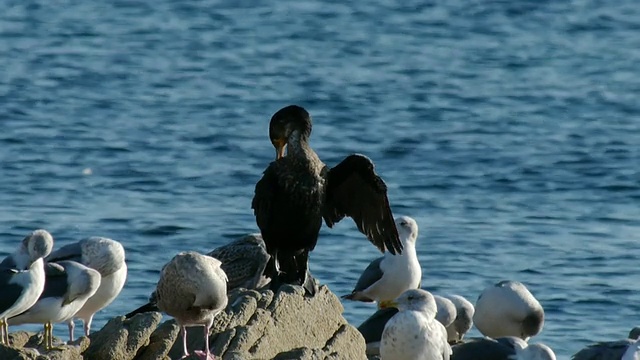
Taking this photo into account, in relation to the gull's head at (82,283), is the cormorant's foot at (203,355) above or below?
above

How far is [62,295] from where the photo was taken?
32.2 ft

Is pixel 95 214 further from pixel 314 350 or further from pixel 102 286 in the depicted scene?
pixel 314 350

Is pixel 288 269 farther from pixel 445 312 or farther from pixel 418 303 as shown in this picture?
pixel 445 312

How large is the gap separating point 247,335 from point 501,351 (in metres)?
2.69

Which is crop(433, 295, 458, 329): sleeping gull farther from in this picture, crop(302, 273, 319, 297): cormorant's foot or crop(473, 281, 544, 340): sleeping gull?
crop(302, 273, 319, 297): cormorant's foot

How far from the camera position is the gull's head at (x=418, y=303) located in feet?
35.6

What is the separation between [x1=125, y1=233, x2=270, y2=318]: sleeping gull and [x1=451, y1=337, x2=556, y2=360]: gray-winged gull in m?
1.40

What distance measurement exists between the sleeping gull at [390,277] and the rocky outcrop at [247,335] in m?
2.91

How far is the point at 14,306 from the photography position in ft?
30.4

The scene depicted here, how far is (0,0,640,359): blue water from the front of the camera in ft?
53.8

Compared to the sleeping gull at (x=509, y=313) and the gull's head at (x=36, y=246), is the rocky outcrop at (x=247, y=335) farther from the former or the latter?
the sleeping gull at (x=509, y=313)

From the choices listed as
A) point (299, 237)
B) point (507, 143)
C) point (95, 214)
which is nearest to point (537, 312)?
point (299, 237)

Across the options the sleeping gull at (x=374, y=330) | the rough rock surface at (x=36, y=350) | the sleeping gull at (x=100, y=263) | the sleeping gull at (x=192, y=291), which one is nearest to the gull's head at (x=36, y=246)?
the rough rock surface at (x=36, y=350)

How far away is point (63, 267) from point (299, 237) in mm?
1430
